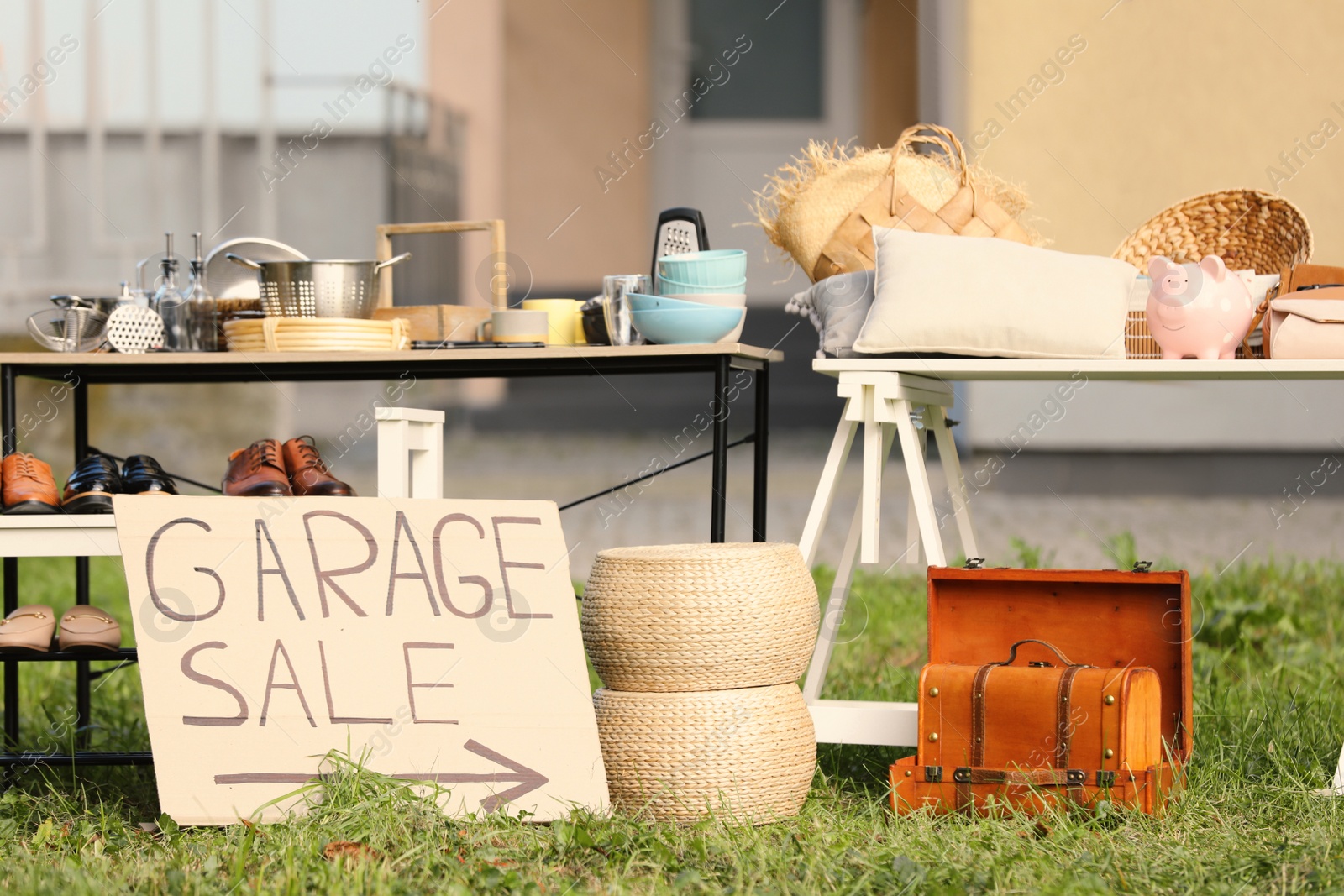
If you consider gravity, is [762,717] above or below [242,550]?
below

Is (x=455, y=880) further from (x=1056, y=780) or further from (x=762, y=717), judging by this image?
(x=1056, y=780)

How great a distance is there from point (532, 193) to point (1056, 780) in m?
7.12

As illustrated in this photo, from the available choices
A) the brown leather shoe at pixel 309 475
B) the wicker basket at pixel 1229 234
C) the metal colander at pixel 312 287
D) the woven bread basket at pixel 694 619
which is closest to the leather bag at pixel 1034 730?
the woven bread basket at pixel 694 619

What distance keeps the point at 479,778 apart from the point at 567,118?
7.18 metres

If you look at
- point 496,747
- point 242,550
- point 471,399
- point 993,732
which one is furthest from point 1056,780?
point 471,399

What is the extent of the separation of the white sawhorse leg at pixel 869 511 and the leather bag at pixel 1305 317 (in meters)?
0.63

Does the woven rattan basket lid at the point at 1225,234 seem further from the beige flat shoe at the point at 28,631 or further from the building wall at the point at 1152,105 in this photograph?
the building wall at the point at 1152,105

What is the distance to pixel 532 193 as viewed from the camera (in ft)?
28.6

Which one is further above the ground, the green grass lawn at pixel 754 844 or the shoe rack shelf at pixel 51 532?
the shoe rack shelf at pixel 51 532

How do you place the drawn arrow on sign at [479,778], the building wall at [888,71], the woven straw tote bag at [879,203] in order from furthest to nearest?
the building wall at [888,71]
the woven straw tote bag at [879,203]
the drawn arrow on sign at [479,778]

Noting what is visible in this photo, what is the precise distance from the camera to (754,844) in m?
2.01

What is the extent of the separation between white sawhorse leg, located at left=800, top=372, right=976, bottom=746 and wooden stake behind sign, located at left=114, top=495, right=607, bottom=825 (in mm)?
526

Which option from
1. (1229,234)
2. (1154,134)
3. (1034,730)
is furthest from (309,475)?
(1154,134)

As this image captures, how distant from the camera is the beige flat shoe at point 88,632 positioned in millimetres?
2367
